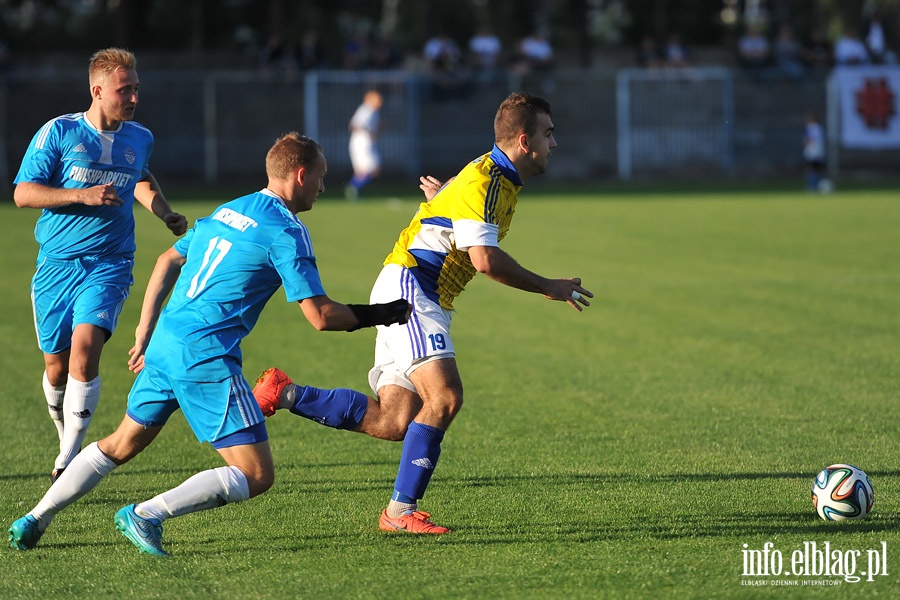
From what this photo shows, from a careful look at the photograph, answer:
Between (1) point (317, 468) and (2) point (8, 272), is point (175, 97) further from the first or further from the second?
(1) point (317, 468)

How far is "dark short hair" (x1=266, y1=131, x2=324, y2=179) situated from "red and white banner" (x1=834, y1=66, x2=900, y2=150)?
112 ft

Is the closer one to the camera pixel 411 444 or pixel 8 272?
pixel 411 444

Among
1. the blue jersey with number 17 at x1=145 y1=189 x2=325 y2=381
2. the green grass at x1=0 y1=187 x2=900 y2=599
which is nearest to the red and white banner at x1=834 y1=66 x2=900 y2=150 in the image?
the green grass at x1=0 y1=187 x2=900 y2=599

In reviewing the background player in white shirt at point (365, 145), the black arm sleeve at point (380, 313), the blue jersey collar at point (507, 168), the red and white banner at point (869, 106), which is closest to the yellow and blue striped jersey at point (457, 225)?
the blue jersey collar at point (507, 168)

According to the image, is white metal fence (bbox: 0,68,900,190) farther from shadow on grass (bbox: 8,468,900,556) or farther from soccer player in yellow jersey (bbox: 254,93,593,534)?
shadow on grass (bbox: 8,468,900,556)

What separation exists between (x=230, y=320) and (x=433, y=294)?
49.6 inches

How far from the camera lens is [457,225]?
5.91 metres

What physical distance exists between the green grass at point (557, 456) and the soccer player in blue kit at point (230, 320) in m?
0.42

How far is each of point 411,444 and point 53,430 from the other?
341 cm

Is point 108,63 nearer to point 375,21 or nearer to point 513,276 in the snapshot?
point 513,276

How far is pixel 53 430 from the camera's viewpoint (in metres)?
8.28

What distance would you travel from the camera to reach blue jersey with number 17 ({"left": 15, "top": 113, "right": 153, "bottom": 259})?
668 cm

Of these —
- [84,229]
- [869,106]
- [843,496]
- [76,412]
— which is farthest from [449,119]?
[843,496]

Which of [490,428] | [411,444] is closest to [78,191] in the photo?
[411,444]
